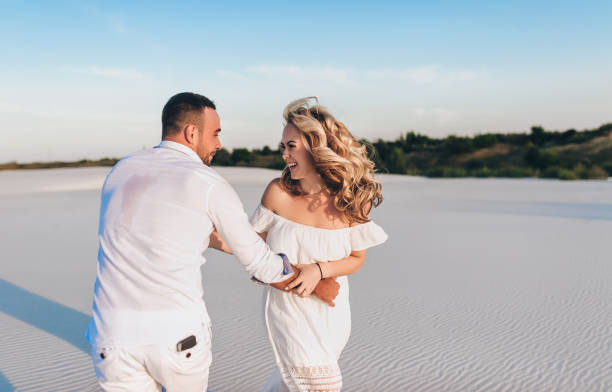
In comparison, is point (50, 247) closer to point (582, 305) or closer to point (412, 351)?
point (412, 351)

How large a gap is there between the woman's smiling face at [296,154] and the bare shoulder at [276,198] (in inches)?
4.4

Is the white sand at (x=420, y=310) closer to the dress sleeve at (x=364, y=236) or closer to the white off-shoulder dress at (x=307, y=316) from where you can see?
the white off-shoulder dress at (x=307, y=316)

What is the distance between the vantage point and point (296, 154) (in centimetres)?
257

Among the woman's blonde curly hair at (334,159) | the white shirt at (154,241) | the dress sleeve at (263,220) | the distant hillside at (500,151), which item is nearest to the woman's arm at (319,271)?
the woman's blonde curly hair at (334,159)

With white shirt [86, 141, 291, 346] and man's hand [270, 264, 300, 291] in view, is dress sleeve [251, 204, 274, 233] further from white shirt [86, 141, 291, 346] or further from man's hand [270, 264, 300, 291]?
white shirt [86, 141, 291, 346]

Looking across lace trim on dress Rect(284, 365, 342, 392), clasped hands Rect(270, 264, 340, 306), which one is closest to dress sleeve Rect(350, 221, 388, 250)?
clasped hands Rect(270, 264, 340, 306)

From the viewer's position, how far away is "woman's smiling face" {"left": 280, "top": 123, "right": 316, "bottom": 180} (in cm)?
256

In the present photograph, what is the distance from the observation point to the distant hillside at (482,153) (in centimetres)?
4006

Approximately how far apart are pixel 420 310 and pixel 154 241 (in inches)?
170

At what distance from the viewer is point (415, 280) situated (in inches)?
267

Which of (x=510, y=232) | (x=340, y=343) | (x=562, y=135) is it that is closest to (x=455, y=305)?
(x=340, y=343)

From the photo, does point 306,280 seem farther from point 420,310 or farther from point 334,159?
point 420,310

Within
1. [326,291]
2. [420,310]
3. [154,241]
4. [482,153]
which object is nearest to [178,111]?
[154,241]

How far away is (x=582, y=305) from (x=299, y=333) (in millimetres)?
4495
